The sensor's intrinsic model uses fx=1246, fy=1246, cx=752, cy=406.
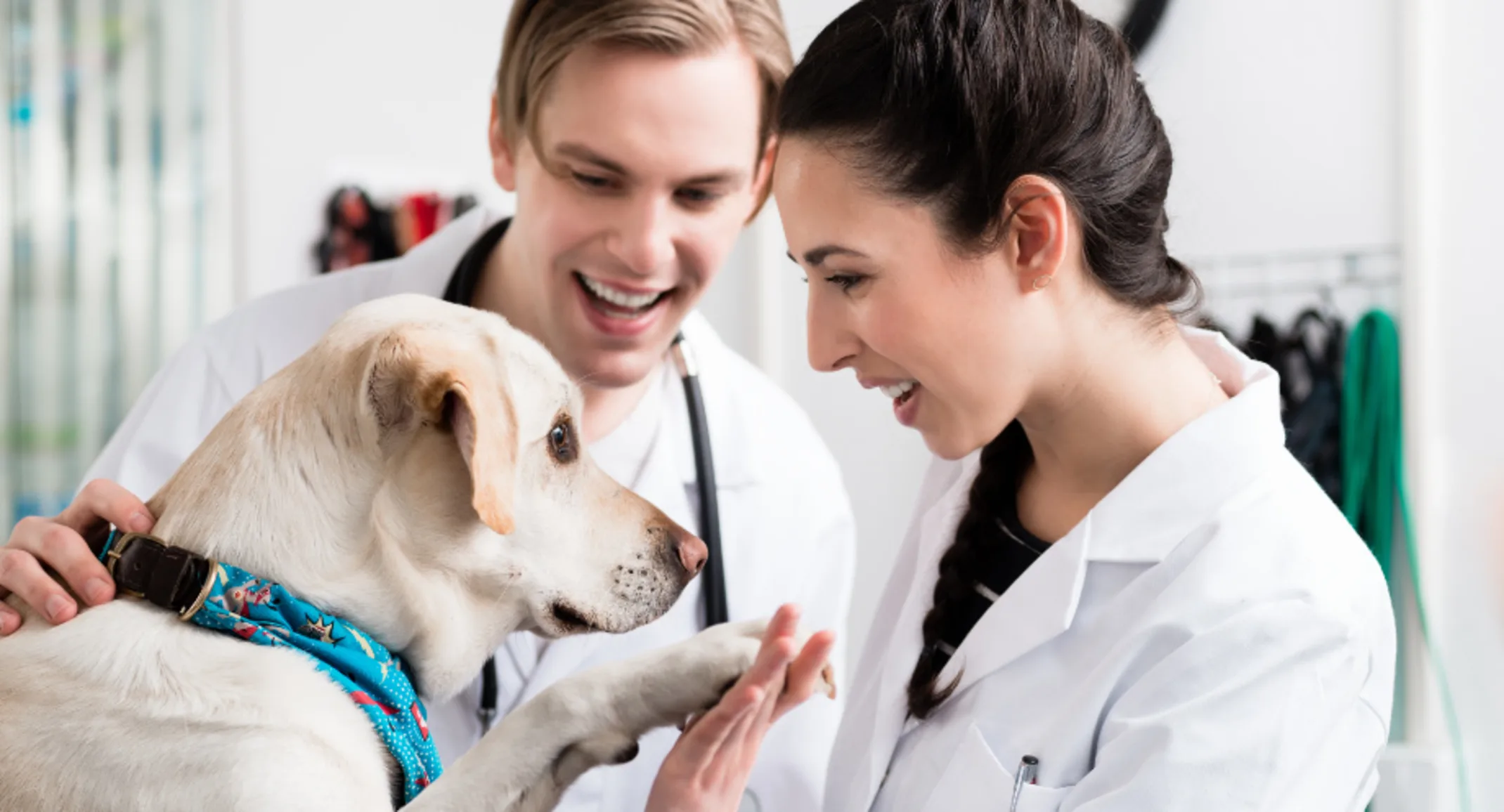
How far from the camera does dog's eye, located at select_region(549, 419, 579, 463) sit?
1.34 m

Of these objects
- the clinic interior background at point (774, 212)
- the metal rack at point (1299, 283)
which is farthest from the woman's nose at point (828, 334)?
the clinic interior background at point (774, 212)

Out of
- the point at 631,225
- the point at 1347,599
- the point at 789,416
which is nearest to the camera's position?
the point at 1347,599

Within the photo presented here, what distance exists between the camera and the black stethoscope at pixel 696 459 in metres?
1.58

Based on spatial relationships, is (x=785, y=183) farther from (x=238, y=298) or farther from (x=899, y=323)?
(x=238, y=298)

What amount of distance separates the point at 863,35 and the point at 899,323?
296mm

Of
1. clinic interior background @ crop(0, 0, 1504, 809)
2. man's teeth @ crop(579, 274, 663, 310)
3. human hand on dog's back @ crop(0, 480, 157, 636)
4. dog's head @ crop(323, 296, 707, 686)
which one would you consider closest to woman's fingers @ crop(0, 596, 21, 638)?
human hand on dog's back @ crop(0, 480, 157, 636)

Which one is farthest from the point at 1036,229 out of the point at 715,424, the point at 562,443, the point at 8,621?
the point at 8,621

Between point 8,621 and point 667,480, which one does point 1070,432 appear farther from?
point 8,621

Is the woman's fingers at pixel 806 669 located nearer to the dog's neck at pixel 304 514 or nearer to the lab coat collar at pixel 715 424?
the dog's neck at pixel 304 514

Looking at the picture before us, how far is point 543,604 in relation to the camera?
1.29 metres

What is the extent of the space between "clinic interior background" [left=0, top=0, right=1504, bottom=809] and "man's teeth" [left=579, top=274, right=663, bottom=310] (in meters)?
1.51

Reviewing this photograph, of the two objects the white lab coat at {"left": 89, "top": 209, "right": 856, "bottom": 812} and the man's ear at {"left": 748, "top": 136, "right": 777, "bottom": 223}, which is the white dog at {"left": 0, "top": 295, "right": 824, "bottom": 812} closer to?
the white lab coat at {"left": 89, "top": 209, "right": 856, "bottom": 812}

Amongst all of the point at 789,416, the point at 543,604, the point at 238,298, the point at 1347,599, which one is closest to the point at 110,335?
the point at 238,298

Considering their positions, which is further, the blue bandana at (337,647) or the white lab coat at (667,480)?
the white lab coat at (667,480)
